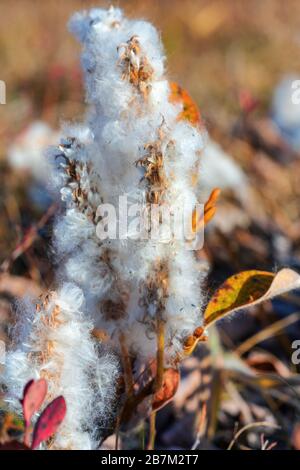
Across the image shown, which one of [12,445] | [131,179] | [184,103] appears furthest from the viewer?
[184,103]

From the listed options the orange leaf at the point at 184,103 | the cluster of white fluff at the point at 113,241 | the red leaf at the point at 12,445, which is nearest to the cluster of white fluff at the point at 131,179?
the cluster of white fluff at the point at 113,241

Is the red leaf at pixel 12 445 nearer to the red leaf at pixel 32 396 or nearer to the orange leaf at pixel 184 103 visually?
the red leaf at pixel 32 396

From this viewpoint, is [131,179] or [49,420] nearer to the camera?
[49,420]

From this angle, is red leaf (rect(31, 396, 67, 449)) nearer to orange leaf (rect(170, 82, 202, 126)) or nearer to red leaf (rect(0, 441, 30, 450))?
red leaf (rect(0, 441, 30, 450))

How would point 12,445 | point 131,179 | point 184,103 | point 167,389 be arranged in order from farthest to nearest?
point 184,103
point 167,389
point 131,179
point 12,445

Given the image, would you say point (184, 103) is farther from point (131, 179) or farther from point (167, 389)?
point (167, 389)

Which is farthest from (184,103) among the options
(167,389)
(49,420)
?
(49,420)
